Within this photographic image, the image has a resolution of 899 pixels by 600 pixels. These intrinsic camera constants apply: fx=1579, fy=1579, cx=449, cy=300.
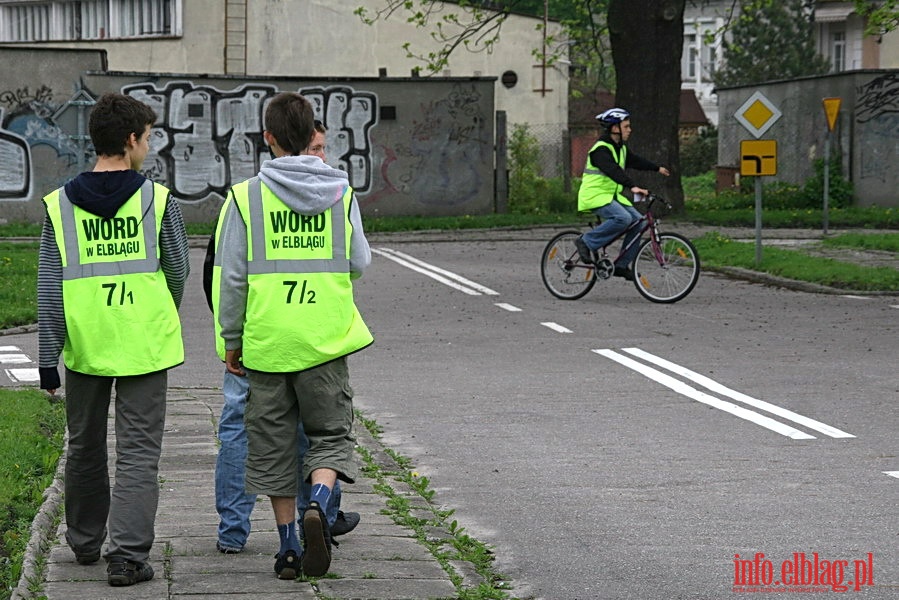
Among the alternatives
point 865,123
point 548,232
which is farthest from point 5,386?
point 865,123

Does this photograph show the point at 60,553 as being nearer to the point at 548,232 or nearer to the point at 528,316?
the point at 528,316

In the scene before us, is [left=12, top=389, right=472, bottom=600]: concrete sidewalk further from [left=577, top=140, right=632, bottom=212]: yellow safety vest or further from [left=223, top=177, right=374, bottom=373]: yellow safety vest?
[left=577, top=140, right=632, bottom=212]: yellow safety vest

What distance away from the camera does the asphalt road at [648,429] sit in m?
6.03

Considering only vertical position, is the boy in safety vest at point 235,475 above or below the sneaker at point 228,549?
above

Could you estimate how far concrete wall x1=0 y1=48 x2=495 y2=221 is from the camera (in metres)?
30.8

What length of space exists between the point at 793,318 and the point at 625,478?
779 cm

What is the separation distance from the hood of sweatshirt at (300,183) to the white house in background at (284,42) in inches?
1422

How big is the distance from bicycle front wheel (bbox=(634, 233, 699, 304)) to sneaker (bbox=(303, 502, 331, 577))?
11274 millimetres

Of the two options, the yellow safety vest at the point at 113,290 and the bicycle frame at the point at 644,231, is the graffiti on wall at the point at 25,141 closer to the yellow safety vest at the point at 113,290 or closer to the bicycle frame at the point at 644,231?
the bicycle frame at the point at 644,231

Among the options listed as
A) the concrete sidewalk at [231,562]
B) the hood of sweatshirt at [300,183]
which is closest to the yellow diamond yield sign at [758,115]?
the concrete sidewalk at [231,562]

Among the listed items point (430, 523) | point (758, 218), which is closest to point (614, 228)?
point (758, 218)

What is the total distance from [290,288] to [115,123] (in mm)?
846

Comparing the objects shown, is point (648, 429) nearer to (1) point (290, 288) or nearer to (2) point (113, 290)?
(1) point (290, 288)

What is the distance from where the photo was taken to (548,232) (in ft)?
94.5
